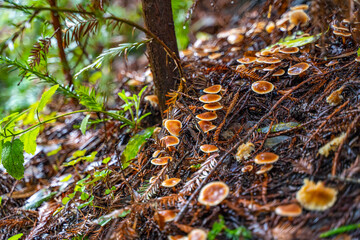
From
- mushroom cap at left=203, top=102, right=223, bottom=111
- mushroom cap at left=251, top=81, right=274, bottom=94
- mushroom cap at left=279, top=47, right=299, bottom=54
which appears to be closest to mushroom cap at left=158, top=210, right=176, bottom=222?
mushroom cap at left=203, top=102, right=223, bottom=111

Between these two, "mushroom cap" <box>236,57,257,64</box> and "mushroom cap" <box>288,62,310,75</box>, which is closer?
"mushroom cap" <box>288,62,310,75</box>

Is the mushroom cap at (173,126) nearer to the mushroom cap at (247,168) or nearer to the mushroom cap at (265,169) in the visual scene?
the mushroom cap at (247,168)

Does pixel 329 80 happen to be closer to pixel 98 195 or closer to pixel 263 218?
pixel 263 218

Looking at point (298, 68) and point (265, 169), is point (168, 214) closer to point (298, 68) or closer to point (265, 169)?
point (265, 169)

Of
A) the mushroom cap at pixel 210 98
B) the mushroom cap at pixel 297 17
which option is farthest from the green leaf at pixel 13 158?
the mushroom cap at pixel 297 17

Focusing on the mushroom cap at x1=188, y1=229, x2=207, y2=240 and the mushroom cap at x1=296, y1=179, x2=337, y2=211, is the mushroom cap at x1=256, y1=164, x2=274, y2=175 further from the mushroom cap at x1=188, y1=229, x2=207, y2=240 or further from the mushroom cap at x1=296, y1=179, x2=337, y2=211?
the mushroom cap at x1=188, y1=229, x2=207, y2=240

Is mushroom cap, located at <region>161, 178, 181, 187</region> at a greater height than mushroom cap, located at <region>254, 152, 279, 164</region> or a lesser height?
lesser

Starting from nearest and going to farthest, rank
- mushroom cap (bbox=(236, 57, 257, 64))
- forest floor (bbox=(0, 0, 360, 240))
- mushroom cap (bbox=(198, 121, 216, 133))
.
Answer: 1. forest floor (bbox=(0, 0, 360, 240))
2. mushroom cap (bbox=(198, 121, 216, 133))
3. mushroom cap (bbox=(236, 57, 257, 64))
